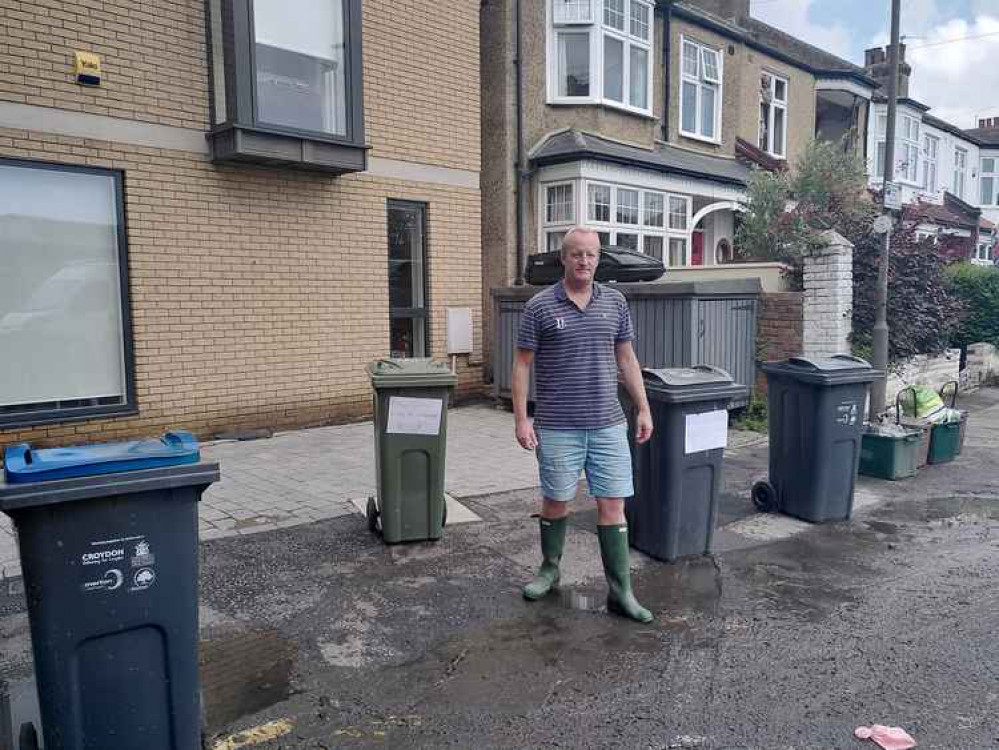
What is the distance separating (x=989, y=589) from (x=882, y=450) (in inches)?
113

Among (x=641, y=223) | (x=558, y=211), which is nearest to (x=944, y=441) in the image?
(x=558, y=211)

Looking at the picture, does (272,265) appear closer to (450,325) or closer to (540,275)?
(450,325)

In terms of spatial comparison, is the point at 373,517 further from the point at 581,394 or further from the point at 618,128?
the point at 618,128

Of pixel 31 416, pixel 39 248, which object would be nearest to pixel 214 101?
pixel 39 248

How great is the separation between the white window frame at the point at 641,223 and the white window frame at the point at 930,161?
49.1ft

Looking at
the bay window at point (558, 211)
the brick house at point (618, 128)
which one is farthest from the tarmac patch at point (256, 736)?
the bay window at point (558, 211)

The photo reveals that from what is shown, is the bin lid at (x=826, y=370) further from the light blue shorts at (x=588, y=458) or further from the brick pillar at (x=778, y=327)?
the brick pillar at (x=778, y=327)

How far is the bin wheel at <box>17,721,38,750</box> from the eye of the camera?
9.13 feet

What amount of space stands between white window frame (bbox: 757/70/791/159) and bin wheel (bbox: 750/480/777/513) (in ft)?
42.7

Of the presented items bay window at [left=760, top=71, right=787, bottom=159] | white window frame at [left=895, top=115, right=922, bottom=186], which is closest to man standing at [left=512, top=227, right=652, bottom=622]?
bay window at [left=760, top=71, right=787, bottom=159]

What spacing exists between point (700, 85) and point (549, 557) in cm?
1346

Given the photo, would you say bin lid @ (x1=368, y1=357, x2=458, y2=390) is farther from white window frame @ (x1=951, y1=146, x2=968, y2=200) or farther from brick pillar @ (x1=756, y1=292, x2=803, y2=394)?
white window frame @ (x1=951, y1=146, x2=968, y2=200)

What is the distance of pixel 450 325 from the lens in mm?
10344

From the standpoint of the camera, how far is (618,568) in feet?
13.6
